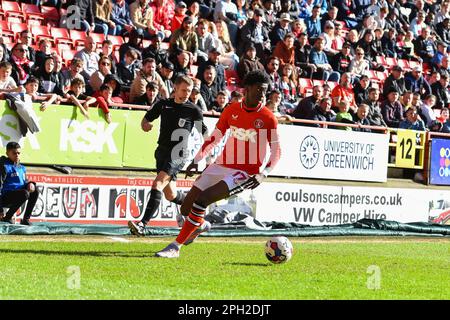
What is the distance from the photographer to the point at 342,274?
35.9 feet

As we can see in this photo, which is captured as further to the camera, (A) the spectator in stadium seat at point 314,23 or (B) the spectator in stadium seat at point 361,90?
(A) the spectator in stadium seat at point 314,23

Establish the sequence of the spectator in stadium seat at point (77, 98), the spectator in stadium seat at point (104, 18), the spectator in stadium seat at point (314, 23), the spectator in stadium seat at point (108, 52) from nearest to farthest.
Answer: the spectator in stadium seat at point (77, 98) < the spectator in stadium seat at point (108, 52) < the spectator in stadium seat at point (104, 18) < the spectator in stadium seat at point (314, 23)

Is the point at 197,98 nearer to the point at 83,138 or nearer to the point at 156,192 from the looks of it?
the point at 83,138

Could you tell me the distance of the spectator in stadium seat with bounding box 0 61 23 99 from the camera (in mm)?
15484

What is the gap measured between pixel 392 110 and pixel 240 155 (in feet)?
37.2

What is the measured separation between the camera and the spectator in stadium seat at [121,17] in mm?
20781

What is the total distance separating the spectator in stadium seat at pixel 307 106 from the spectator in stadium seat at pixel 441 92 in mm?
6365

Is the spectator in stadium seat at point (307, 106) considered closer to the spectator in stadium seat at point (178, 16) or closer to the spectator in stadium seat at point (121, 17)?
the spectator in stadium seat at point (178, 16)

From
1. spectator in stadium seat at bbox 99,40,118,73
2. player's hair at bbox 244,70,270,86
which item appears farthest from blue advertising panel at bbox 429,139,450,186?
player's hair at bbox 244,70,270,86

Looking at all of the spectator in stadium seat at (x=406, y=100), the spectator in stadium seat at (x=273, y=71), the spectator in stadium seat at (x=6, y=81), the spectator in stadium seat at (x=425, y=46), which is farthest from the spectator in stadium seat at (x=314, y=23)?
the spectator in stadium seat at (x=6, y=81)

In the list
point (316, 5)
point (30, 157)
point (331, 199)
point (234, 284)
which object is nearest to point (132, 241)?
point (30, 157)

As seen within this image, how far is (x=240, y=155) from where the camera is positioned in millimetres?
11961
